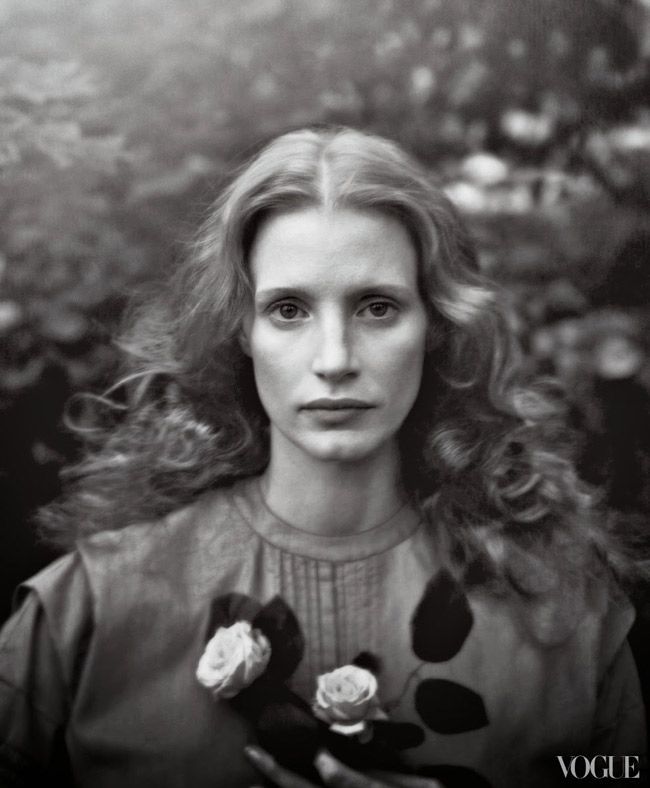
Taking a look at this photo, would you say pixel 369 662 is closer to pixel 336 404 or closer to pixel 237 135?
pixel 336 404

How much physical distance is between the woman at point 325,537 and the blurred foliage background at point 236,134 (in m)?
0.09

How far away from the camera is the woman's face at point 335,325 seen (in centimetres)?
201

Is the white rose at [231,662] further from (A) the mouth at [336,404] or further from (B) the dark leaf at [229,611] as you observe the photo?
(A) the mouth at [336,404]

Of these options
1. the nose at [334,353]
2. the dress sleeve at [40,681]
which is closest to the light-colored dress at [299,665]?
the dress sleeve at [40,681]

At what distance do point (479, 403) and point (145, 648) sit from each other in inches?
39.9

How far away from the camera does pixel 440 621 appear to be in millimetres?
2127

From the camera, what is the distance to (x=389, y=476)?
86.1 inches

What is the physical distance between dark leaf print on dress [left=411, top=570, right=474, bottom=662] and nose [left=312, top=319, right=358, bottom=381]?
22.8 inches

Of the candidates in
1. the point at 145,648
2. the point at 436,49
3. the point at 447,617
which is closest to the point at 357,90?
the point at 436,49

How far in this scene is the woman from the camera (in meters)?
2.04

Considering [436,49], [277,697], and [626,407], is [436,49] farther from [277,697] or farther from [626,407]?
[277,697]

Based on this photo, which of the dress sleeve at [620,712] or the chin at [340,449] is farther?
the dress sleeve at [620,712]

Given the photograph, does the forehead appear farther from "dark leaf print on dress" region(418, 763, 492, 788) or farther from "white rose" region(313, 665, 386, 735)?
"dark leaf print on dress" region(418, 763, 492, 788)

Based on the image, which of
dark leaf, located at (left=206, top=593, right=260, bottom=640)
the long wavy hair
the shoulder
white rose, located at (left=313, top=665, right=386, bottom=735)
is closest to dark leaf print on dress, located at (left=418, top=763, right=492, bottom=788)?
white rose, located at (left=313, top=665, right=386, bottom=735)
